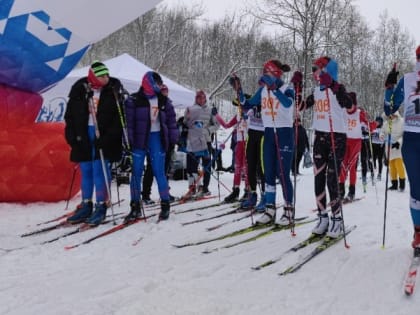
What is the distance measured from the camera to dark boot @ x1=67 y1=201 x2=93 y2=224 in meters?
4.94

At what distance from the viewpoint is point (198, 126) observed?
782 centimetres

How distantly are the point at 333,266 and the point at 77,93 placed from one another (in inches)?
138

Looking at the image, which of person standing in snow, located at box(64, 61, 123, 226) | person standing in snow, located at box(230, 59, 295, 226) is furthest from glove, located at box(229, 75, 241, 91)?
person standing in snow, located at box(64, 61, 123, 226)

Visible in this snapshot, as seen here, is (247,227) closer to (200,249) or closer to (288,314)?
(200,249)

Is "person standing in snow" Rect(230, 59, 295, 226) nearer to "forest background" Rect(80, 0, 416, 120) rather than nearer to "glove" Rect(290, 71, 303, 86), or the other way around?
"glove" Rect(290, 71, 303, 86)

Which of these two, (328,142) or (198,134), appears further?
(198,134)

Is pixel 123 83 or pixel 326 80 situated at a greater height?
pixel 123 83

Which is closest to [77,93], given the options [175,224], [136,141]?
[136,141]

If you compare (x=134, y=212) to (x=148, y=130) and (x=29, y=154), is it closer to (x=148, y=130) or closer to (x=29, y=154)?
(x=148, y=130)

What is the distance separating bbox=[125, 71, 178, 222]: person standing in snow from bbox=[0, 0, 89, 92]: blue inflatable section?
1425 millimetres

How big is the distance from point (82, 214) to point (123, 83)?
5.80m

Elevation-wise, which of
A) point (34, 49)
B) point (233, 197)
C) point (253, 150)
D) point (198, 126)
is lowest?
point (233, 197)

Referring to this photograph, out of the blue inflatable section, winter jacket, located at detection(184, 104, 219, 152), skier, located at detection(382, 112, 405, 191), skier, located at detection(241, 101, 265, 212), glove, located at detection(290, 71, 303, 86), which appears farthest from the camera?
skier, located at detection(382, 112, 405, 191)

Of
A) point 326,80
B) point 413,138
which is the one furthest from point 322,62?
point 413,138
